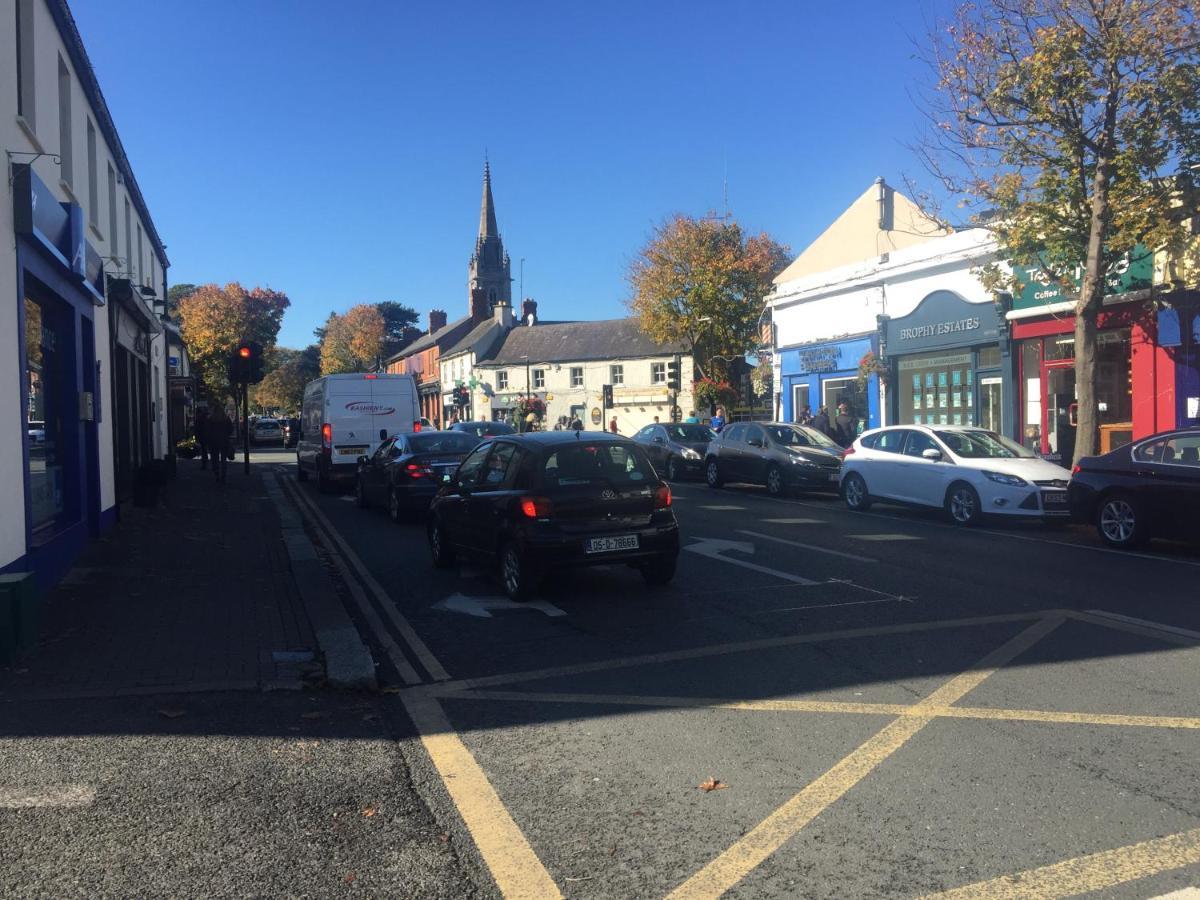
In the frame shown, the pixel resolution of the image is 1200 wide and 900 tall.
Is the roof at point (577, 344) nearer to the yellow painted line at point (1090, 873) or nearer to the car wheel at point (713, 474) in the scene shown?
the car wheel at point (713, 474)

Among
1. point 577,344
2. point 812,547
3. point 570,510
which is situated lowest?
point 812,547

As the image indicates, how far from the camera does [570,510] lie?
873cm

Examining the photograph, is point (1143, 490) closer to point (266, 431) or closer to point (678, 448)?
point (678, 448)

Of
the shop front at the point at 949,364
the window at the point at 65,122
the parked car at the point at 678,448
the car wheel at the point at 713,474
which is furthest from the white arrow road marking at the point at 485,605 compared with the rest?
the shop front at the point at 949,364

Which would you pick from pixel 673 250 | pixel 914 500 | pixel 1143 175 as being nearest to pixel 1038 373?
pixel 1143 175

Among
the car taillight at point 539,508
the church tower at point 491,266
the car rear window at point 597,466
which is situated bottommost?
the car taillight at point 539,508

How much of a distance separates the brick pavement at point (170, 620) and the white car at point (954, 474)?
9517 mm

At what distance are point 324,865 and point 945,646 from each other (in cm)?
467

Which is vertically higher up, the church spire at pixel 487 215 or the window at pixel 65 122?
the church spire at pixel 487 215

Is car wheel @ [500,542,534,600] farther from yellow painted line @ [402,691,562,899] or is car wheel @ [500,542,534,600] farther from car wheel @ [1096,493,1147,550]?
car wheel @ [1096,493,1147,550]

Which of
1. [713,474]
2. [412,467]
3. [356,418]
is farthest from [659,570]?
[356,418]

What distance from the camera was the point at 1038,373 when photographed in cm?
2223

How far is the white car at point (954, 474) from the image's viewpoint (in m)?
13.8

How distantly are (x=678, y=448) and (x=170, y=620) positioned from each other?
1737 centimetres
